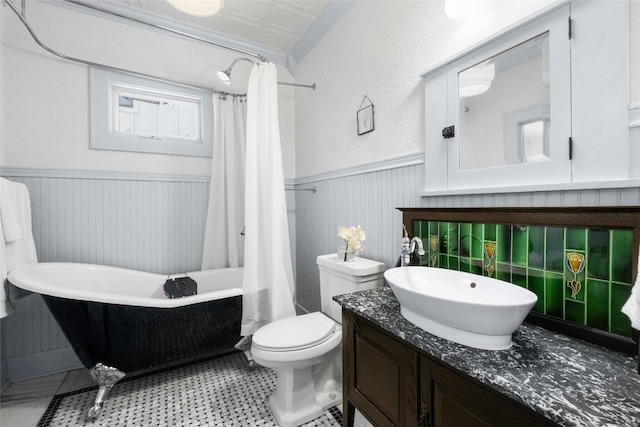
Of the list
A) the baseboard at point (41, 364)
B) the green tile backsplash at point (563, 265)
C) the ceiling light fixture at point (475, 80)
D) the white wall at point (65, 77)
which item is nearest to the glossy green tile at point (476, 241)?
the green tile backsplash at point (563, 265)

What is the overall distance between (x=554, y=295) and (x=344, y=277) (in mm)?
965

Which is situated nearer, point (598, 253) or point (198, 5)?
point (598, 253)

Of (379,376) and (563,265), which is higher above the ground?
(563,265)

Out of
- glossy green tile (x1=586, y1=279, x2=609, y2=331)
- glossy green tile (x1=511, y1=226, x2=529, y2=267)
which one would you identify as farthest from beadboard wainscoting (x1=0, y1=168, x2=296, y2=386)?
glossy green tile (x1=586, y1=279, x2=609, y2=331)

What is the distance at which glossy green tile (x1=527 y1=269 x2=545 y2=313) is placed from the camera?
3.19 feet

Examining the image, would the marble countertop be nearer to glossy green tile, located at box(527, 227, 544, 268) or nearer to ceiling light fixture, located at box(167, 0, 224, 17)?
glossy green tile, located at box(527, 227, 544, 268)

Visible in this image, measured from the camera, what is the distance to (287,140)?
2902 millimetres

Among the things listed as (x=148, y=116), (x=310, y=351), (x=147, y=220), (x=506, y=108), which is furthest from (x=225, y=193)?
(x=506, y=108)

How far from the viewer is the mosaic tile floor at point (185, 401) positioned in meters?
1.47

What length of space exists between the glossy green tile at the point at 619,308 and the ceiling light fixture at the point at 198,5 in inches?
77.3

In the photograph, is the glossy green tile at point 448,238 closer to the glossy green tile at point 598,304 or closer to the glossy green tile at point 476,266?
the glossy green tile at point 476,266

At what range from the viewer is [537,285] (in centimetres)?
99

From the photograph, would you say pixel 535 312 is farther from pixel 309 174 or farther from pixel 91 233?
pixel 91 233

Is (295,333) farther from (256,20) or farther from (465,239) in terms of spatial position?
(256,20)
